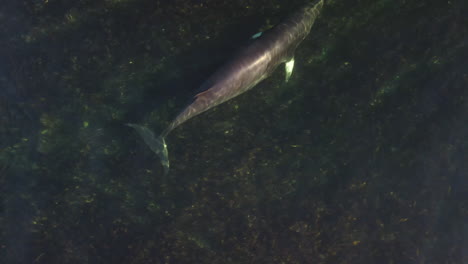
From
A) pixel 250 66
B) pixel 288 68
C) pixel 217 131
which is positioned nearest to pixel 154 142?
pixel 217 131

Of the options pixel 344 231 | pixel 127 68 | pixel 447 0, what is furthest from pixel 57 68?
pixel 447 0

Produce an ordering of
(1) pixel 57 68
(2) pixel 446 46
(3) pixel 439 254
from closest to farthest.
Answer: (1) pixel 57 68 < (2) pixel 446 46 < (3) pixel 439 254

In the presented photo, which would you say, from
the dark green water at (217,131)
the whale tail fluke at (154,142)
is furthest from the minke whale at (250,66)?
the dark green water at (217,131)

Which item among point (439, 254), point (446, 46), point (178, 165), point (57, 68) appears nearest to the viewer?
point (57, 68)

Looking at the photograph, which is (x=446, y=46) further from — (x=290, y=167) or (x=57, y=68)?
(x=57, y=68)

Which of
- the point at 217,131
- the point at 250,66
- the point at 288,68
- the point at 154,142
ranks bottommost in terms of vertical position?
the point at 217,131

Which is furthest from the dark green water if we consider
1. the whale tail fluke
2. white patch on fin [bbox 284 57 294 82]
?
the whale tail fluke

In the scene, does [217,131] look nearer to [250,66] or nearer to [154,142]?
[154,142]
